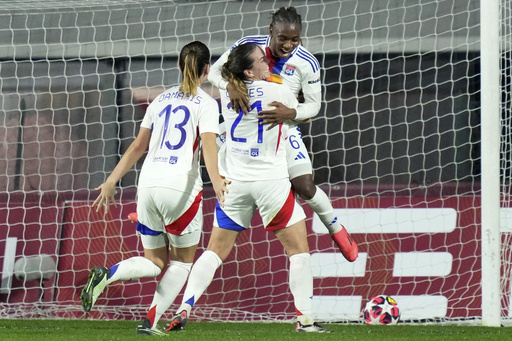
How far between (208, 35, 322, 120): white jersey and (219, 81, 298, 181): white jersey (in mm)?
223

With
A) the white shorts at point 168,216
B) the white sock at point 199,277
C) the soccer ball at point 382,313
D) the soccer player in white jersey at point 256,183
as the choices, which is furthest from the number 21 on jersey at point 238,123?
the soccer ball at point 382,313

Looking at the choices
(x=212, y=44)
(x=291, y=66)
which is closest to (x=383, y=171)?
(x=212, y=44)

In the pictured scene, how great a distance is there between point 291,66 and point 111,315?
8.48 feet

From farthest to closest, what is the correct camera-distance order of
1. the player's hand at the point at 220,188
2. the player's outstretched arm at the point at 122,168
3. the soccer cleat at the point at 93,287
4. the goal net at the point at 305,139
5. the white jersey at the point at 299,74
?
the goal net at the point at 305,139 → the white jersey at the point at 299,74 → the player's outstretched arm at the point at 122,168 → the player's hand at the point at 220,188 → the soccer cleat at the point at 93,287

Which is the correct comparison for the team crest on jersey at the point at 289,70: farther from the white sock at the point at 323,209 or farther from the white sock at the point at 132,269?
the white sock at the point at 132,269

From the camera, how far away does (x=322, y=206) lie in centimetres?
541

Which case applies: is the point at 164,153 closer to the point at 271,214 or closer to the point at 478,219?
the point at 271,214

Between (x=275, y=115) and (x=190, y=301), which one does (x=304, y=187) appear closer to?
(x=275, y=115)

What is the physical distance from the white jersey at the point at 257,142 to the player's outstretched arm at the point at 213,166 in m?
0.28

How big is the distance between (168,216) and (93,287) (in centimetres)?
56

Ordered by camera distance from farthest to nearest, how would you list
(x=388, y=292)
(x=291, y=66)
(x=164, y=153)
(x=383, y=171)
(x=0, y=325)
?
(x=383, y=171), (x=388, y=292), (x=0, y=325), (x=291, y=66), (x=164, y=153)

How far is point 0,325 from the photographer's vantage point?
222 inches

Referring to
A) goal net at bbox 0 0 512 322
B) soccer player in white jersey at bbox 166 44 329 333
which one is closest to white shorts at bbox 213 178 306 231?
soccer player in white jersey at bbox 166 44 329 333

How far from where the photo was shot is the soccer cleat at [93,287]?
427cm
